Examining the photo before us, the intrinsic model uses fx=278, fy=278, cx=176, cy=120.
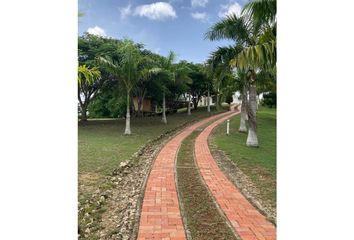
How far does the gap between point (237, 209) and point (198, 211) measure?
0.64 meters

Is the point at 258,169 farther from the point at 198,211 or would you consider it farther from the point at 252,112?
the point at 252,112

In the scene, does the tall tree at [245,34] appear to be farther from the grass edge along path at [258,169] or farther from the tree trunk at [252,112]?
the grass edge along path at [258,169]

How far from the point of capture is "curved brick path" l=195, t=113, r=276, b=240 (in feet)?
11.8

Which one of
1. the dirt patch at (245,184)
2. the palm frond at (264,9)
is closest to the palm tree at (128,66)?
the dirt patch at (245,184)

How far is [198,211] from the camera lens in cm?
431

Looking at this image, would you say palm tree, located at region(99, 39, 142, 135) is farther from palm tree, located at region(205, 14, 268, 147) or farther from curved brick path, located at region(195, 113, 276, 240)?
curved brick path, located at region(195, 113, 276, 240)

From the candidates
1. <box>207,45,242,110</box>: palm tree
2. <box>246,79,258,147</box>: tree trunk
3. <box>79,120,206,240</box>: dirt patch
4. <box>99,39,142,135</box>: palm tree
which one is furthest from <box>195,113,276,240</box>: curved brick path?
<box>99,39,142,135</box>: palm tree

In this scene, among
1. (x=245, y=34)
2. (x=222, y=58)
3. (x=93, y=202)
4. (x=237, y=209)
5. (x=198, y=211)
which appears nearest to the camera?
(x=198, y=211)

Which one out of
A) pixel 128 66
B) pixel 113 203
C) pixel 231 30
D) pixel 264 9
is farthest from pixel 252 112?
pixel 113 203
